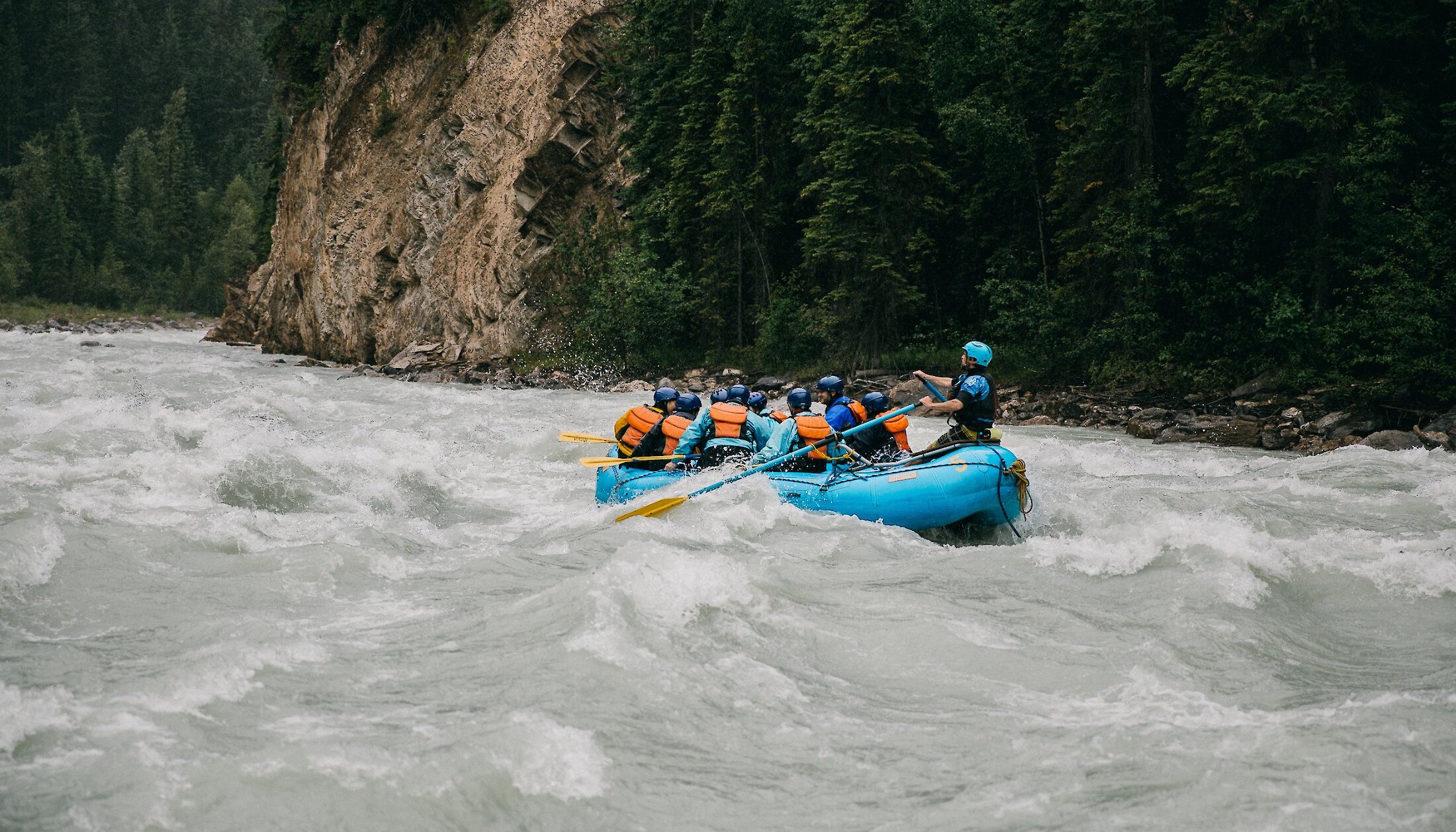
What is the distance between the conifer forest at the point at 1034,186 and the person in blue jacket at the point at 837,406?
352 inches

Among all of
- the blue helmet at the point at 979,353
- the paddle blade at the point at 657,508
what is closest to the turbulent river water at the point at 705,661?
the paddle blade at the point at 657,508

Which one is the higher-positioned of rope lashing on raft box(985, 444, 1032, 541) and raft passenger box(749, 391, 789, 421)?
raft passenger box(749, 391, 789, 421)

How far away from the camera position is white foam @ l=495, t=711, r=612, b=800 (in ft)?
12.6

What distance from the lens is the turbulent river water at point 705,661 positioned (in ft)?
12.3

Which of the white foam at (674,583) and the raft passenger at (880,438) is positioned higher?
the raft passenger at (880,438)

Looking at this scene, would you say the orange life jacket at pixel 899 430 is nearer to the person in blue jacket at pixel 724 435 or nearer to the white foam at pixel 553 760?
the person in blue jacket at pixel 724 435

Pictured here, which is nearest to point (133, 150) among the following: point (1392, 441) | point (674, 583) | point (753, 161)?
point (753, 161)

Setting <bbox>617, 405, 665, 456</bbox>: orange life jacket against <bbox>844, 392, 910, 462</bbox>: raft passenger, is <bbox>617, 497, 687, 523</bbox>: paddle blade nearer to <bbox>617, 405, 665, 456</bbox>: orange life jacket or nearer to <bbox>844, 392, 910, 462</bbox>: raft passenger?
<bbox>617, 405, 665, 456</bbox>: orange life jacket

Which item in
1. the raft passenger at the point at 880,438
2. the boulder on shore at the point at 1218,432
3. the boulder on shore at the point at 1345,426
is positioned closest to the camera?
the raft passenger at the point at 880,438

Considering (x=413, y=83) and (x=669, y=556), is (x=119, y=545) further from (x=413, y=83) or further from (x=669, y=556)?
(x=413, y=83)

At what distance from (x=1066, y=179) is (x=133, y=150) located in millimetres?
80462

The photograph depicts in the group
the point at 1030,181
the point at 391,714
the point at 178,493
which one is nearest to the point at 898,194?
the point at 1030,181

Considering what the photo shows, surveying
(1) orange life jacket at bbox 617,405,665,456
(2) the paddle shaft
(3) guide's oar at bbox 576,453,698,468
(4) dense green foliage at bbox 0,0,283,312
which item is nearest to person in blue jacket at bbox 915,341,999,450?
(2) the paddle shaft

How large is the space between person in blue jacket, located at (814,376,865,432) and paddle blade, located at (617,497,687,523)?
166 cm
